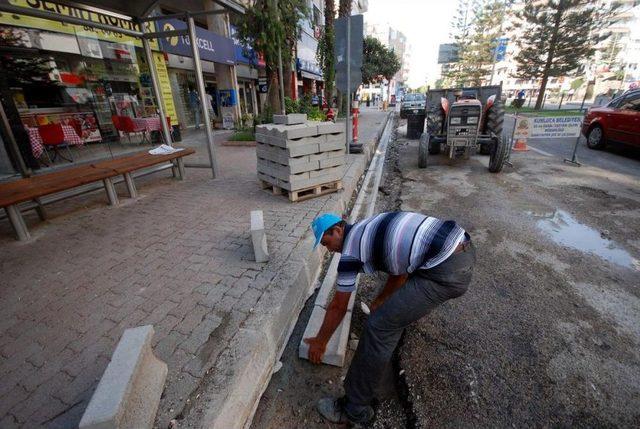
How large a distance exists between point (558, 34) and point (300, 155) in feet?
115

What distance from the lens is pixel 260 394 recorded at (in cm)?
214

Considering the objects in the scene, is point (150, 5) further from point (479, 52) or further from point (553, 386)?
point (479, 52)

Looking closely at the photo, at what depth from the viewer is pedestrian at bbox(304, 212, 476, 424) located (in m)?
1.89

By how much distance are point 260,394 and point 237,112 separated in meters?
14.8

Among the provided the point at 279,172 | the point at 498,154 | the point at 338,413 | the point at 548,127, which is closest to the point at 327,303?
the point at 338,413

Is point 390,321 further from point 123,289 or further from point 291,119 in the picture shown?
point 291,119

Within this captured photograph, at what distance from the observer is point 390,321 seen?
6.19 feet

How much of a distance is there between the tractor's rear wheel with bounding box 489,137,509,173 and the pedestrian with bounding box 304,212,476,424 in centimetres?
610

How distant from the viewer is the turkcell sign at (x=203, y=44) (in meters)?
11.2

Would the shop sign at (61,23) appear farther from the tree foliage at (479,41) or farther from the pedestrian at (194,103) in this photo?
the tree foliage at (479,41)

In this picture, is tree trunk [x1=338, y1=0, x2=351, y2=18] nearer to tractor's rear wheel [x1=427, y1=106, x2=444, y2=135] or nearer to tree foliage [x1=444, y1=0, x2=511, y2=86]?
tractor's rear wheel [x1=427, y1=106, x2=444, y2=135]

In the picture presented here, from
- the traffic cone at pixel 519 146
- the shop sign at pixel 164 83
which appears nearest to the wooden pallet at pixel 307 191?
the traffic cone at pixel 519 146

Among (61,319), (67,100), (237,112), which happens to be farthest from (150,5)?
(237,112)

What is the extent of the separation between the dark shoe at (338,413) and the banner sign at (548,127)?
9182 mm
